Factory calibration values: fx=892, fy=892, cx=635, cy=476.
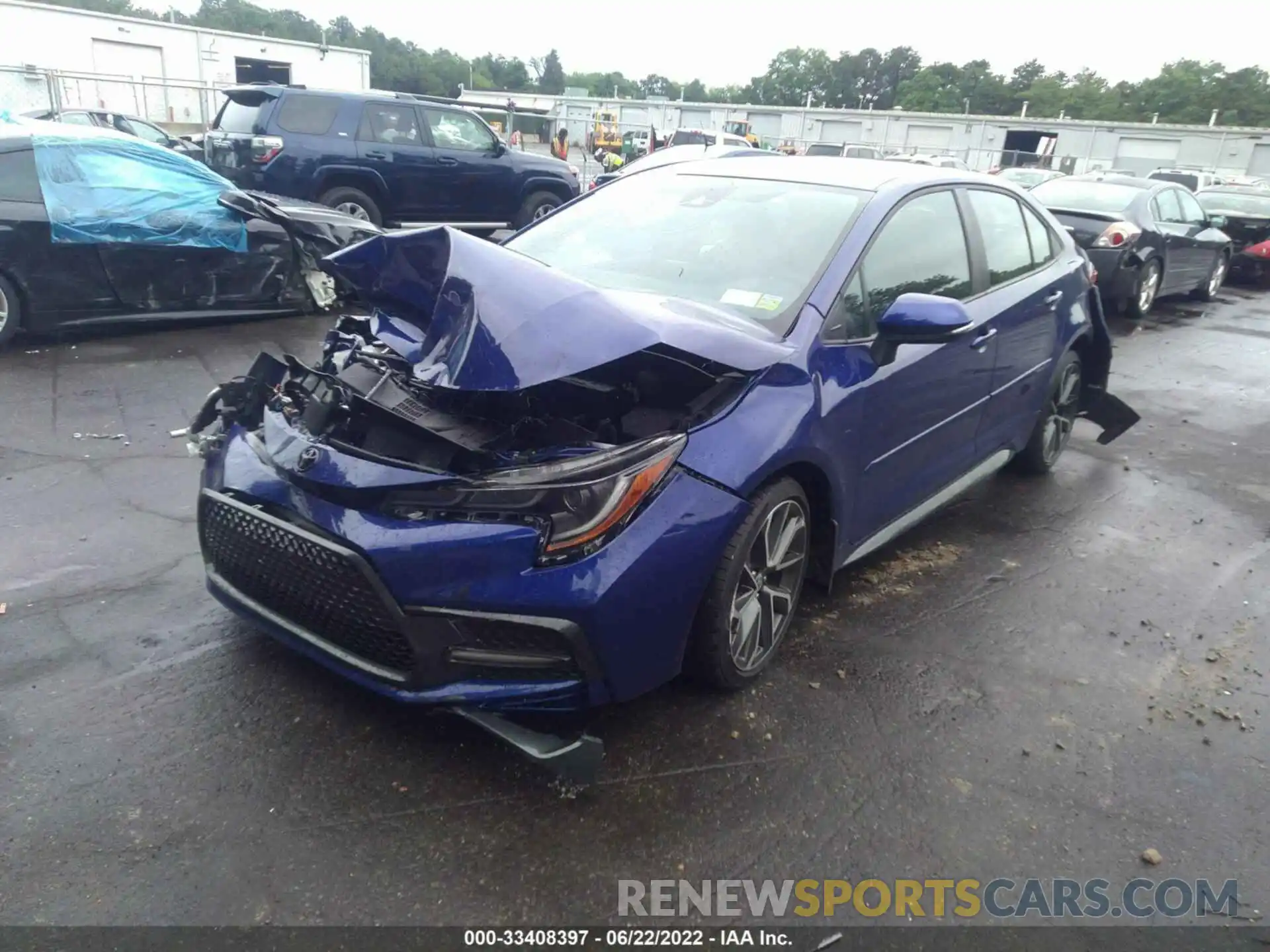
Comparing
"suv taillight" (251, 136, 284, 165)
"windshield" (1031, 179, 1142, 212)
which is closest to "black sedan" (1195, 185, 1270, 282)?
"windshield" (1031, 179, 1142, 212)

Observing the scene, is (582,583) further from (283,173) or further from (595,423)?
(283,173)

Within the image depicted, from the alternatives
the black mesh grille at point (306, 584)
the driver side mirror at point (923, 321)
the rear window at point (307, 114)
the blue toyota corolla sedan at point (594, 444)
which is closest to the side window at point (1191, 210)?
the blue toyota corolla sedan at point (594, 444)

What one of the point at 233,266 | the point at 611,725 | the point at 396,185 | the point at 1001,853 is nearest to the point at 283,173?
the point at 396,185

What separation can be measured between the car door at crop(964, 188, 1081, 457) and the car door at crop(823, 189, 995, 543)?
0.47ft

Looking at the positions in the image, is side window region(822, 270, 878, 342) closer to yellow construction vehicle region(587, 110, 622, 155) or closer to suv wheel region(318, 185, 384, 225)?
suv wheel region(318, 185, 384, 225)

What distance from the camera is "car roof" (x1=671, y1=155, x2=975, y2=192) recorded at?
152 inches

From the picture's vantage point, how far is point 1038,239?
495 cm

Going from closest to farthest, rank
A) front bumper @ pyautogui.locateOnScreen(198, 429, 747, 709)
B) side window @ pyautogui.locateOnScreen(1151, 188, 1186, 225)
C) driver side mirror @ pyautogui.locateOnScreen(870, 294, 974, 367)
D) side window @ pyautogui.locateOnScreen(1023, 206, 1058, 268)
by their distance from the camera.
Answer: front bumper @ pyautogui.locateOnScreen(198, 429, 747, 709) → driver side mirror @ pyautogui.locateOnScreen(870, 294, 974, 367) → side window @ pyautogui.locateOnScreen(1023, 206, 1058, 268) → side window @ pyautogui.locateOnScreen(1151, 188, 1186, 225)

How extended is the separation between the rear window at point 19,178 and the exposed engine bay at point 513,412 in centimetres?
499

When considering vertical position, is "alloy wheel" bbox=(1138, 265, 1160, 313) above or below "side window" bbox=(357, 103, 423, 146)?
below

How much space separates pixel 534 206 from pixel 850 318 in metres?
10.5

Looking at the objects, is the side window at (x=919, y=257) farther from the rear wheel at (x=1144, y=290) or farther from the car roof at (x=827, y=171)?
the rear wheel at (x=1144, y=290)

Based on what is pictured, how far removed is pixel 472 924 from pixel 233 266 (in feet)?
21.7

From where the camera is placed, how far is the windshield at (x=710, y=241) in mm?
3365
